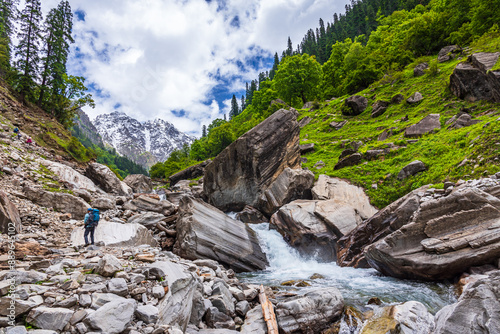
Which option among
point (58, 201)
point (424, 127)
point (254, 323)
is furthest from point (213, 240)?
point (424, 127)

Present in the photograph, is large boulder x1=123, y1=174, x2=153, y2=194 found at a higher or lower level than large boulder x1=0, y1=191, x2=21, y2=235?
higher

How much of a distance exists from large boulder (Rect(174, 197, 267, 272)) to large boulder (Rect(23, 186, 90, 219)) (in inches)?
282

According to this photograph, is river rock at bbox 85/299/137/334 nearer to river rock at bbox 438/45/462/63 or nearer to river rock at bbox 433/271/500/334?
river rock at bbox 433/271/500/334

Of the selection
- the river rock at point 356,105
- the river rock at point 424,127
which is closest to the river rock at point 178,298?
the river rock at point 424,127

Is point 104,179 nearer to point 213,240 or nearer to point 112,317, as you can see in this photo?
point 213,240

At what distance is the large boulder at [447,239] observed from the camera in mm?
9461

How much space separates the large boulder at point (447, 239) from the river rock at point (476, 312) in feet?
14.2

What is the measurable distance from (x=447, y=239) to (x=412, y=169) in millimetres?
10456

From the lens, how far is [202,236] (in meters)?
14.8

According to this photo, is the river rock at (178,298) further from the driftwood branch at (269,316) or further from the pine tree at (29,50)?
the pine tree at (29,50)

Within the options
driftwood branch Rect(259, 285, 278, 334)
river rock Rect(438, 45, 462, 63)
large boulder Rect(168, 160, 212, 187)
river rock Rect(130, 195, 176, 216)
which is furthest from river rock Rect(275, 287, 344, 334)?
large boulder Rect(168, 160, 212, 187)

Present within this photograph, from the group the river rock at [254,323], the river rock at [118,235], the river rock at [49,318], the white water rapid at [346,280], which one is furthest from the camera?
the river rock at [118,235]

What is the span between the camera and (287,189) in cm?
2312

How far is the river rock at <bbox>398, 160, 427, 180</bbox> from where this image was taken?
18825 millimetres
